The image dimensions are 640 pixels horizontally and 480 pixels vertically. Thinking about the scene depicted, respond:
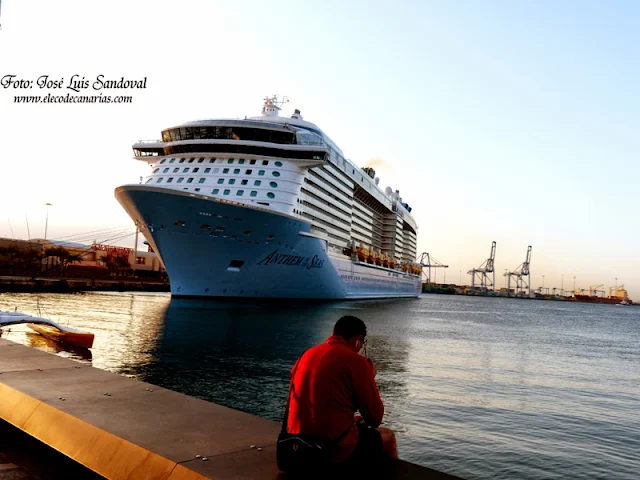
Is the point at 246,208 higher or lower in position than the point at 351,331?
higher

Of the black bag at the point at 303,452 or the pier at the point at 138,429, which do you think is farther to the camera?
the pier at the point at 138,429

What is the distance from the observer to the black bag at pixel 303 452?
137 inches

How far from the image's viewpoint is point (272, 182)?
43.2 metres

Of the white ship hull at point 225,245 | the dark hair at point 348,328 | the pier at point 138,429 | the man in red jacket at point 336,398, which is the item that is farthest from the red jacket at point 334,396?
the white ship hull at point 225,245

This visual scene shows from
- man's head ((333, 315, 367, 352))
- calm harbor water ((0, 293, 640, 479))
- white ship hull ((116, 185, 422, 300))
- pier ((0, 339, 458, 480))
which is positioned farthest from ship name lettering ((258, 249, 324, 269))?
man's head ((333, 315, 367, 352))

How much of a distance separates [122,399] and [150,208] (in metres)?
32.1

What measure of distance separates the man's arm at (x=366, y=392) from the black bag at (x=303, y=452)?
0.20 meters

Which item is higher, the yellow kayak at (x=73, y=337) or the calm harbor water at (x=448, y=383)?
the yellow kayak at (x=73, y=337)

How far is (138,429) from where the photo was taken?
4.41m

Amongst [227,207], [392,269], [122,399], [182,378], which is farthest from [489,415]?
[392,269]

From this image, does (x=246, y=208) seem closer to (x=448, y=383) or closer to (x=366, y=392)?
(x=448, y=383)

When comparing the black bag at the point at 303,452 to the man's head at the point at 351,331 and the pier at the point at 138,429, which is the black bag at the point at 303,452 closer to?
the pier at the point at 138,429

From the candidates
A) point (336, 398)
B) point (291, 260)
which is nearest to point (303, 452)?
point (336, 398)

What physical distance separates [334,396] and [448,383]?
13626mm
